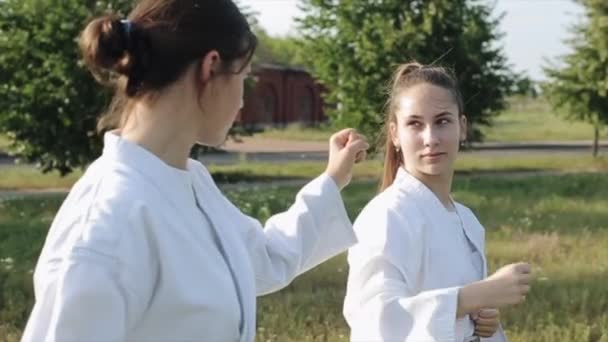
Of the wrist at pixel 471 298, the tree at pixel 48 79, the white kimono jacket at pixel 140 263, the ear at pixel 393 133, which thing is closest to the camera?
the white kimono jacket at pixel 140 263

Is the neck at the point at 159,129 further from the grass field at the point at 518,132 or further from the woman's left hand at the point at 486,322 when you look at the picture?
the grass field at the point at 518,132

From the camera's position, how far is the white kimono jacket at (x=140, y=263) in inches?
71.1

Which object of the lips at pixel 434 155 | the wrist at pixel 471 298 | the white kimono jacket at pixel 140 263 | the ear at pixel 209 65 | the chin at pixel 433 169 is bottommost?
the wrist at pixel 471 298

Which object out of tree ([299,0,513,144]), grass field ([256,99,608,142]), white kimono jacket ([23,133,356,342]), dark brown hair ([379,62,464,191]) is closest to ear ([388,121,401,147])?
dark brown hair ([379,62,464,191])

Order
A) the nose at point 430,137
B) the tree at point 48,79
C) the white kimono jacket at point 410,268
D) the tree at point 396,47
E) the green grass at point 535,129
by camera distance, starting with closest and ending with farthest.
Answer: the white kimono jacket at point 410,268 < the nose at point 430,137 < the tree at point 48,79 < the tree at point 396,47 < the green grass at point 535,129

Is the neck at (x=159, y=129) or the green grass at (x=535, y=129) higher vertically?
the green grass at (x=535, y=129)

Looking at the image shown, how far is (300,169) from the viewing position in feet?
80.9

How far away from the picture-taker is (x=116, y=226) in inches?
73.2

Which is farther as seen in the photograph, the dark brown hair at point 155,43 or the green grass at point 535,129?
the green grass at point 535,129

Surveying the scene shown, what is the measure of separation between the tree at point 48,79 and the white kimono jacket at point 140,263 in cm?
1633

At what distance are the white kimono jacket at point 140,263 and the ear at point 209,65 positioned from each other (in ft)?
0.63

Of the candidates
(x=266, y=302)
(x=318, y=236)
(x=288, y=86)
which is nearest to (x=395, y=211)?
(x=318, y=236)

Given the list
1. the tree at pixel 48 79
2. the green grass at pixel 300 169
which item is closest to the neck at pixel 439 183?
the tree at pixel 48 79

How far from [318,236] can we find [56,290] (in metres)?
1.05
